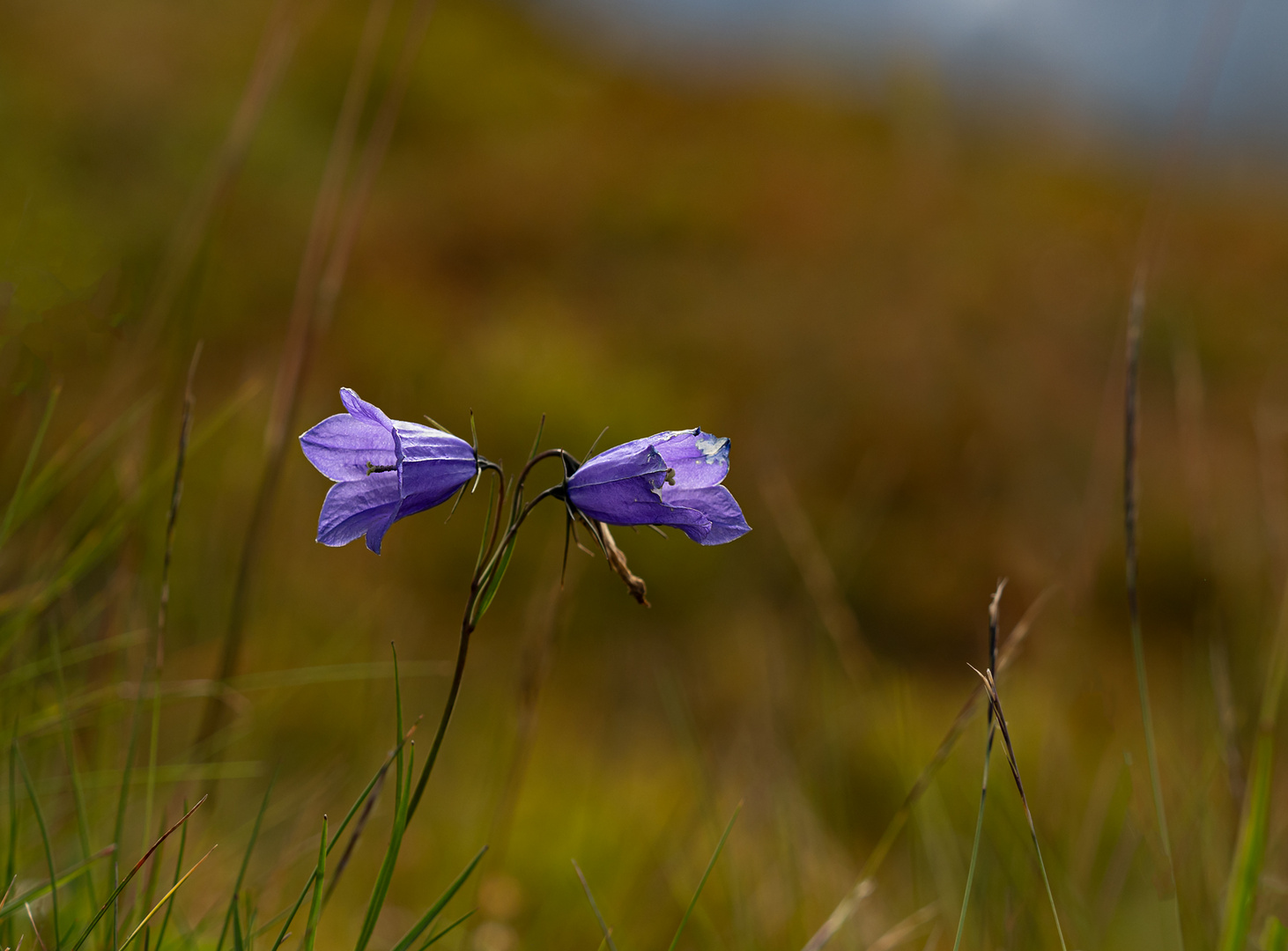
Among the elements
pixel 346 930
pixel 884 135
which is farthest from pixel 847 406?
pixel 884 135

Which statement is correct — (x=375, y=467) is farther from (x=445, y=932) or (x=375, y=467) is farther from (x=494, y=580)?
(x=445, y=932)

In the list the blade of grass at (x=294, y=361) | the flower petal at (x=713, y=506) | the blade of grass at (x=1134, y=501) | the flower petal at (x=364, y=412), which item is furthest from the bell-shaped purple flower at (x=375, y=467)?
the blade of grass at (x=1134, y=501)

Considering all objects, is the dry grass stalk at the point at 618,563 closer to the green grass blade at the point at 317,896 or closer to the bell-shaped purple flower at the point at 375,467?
the bell-shaped purple flower at the point at 375,467

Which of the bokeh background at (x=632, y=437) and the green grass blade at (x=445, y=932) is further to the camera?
the bokeh background at (x=632, y=437)

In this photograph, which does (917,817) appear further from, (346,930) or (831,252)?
(831,252)

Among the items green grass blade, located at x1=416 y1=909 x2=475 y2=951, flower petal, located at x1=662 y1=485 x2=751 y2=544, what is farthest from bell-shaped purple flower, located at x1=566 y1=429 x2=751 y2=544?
green grass blade, located at x1=416 y1=909 x2=475 y2=951

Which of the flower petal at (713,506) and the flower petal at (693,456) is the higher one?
the flower petal at (693,456)
